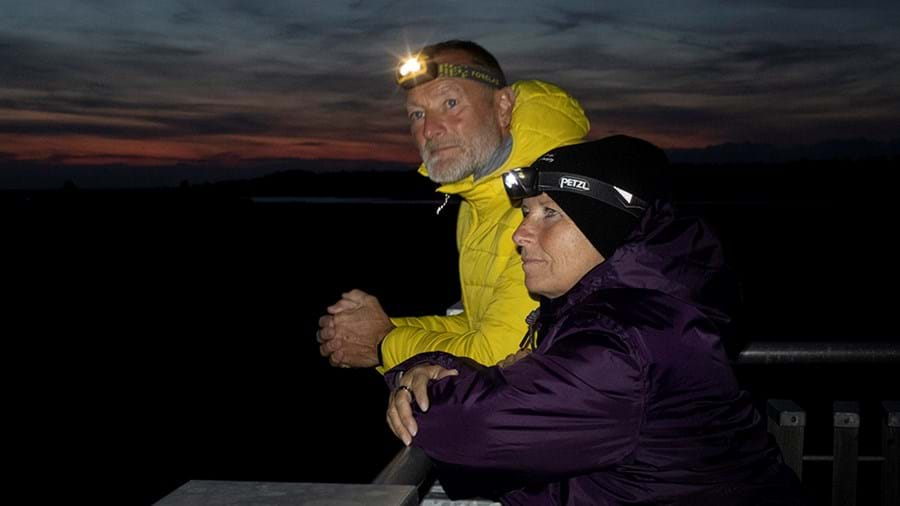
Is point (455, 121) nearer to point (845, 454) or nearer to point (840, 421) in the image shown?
point (840, 421)

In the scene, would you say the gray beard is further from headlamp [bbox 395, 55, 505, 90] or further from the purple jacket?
the purple jacket

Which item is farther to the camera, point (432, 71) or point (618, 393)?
point (432, 71)

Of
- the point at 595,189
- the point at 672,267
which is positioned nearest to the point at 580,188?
the point at 595,189

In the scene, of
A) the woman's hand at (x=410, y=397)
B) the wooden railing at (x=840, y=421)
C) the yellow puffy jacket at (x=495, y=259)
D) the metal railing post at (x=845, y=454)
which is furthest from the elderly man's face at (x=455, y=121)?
the metal railing post at (x=845, y=454)

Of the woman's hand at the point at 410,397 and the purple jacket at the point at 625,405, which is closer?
the purple jacket at the point at 625,405

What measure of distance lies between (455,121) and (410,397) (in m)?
1.77

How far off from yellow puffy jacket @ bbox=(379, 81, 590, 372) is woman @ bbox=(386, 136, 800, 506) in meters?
0.74

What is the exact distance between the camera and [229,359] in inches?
1180

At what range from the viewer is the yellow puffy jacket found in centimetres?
275

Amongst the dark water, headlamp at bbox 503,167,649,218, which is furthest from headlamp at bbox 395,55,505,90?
headlamp at bbox 503,167,649,218

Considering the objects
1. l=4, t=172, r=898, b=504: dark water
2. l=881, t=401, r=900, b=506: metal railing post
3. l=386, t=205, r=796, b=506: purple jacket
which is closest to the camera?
l=386, t=205, r=796, b=506: purple jacket

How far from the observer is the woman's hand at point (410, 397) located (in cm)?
181

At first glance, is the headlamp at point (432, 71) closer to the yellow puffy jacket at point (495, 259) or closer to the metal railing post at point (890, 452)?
the yellow puffy jacket at point (495, 259)

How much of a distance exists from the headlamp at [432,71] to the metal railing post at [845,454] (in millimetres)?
1942
